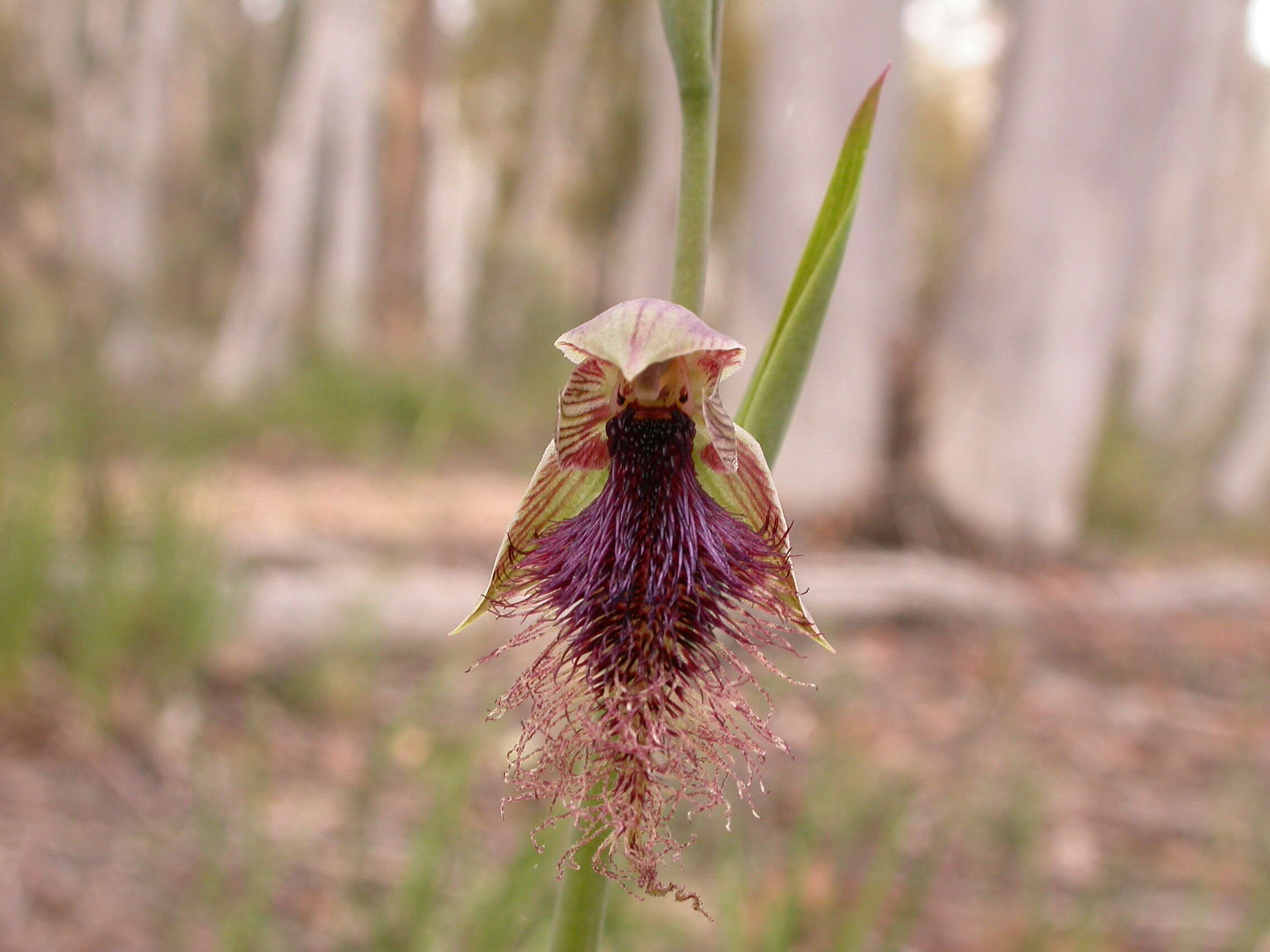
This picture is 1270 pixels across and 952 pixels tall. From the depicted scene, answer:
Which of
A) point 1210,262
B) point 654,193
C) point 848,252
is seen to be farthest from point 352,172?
point 1210,262

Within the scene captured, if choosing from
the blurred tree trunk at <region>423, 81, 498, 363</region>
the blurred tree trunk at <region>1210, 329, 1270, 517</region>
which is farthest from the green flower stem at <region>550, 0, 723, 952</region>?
the blurred tree trunk at <region>1210, 329, 1270, 517</region>

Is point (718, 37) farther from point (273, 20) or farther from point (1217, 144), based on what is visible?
point (1217, 144)

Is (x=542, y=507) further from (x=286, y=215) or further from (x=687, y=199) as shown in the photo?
(x=286, y=215)

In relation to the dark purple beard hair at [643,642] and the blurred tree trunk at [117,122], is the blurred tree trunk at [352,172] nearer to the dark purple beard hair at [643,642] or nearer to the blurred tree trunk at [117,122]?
the blurred tree trunk at [117,122]

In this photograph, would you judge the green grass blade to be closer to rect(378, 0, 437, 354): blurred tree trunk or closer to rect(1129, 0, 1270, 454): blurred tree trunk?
rect(378, 0, 437, 354): blurred tree trunk

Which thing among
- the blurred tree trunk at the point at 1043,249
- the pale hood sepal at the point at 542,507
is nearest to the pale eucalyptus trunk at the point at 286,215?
the blurred tree trunk at the point at 1043,249

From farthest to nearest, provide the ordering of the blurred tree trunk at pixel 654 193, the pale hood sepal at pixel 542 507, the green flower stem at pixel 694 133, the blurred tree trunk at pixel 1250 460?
the blurred tree trunk at pixel 1250 460, the blurred tree trunk at pixel 654 193, the pale hood sepal at pixel 542 507, the green flower stem at pixel 694 133
